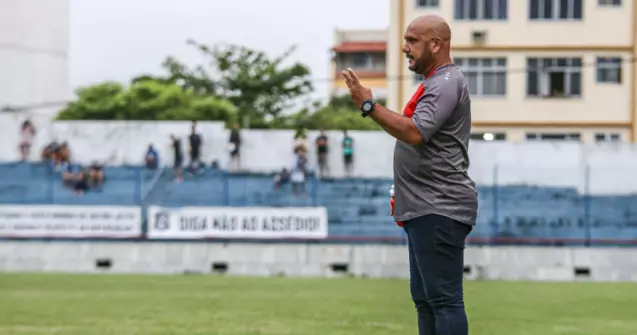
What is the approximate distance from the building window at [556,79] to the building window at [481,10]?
2.06 m

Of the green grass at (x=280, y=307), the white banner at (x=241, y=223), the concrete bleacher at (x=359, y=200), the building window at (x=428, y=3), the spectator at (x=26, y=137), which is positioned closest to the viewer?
the green grass at (x=280, y=307)

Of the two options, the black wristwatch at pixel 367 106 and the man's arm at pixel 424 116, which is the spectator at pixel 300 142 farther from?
the black wristwatch at pixel 367 106

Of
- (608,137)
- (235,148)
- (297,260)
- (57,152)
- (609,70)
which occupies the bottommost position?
(297,260)

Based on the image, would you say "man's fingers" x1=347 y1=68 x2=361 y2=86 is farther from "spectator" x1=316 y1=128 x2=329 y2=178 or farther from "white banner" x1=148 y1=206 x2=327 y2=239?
"spectator" x1=316 y1=128 x2=329 y2=178

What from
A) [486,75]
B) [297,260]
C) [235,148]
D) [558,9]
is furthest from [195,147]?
[558,9]

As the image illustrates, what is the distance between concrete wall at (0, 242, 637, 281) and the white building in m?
31.7

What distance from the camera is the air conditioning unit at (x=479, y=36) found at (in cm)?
4316

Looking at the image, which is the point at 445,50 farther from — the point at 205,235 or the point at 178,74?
the point at 178,74

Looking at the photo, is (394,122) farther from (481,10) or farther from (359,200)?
(481,10)

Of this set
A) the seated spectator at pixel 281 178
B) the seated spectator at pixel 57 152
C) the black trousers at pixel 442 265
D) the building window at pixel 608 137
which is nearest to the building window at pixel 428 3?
the building window at pixel 608 137

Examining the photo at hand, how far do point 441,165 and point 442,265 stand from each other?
42 cm

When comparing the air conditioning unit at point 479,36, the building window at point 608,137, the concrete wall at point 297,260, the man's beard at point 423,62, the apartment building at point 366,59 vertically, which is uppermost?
the apartment building at point 366,59

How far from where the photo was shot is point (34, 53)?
5809 centimetres

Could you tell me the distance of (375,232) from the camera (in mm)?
23781
